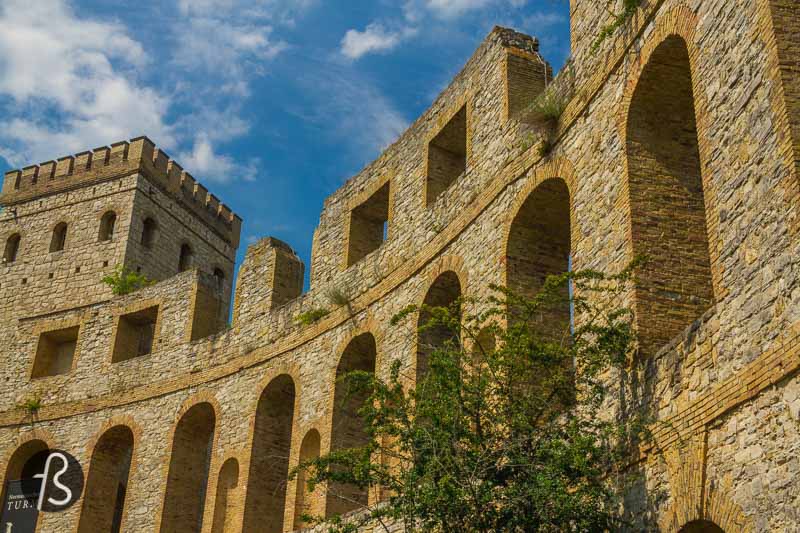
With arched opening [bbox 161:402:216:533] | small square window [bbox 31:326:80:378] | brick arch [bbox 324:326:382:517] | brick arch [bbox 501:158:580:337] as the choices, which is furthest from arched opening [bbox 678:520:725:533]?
small square window [bbox 31:326:80:378]

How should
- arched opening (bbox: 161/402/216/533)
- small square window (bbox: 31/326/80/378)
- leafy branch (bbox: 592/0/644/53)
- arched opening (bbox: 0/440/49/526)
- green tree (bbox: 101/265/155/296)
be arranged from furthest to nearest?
1. green tree (bbox: 101/265/155/296)
2. small square window (bbox: 31/326/80/378)
3. arched opening (bbox: 0/440/49/526)
4. arched opening (bbox: 161/402/216/533)
5. leafy branch (bbox: 592/0/644/53)

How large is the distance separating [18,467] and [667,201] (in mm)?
16612

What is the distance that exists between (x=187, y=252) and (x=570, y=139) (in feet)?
65.1

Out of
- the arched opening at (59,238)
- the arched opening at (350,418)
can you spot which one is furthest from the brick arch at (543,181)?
the arched opening at (59,238)

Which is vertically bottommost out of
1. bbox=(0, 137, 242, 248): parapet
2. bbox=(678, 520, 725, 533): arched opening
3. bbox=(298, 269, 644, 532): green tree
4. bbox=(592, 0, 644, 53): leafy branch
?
bbox=(678, 520, 725, 533): arched opening

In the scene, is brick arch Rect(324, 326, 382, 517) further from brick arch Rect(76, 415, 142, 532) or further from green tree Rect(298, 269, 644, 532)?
brick arch Rect(76, 415, 142, 532)

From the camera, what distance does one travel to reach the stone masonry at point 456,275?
8227 mm

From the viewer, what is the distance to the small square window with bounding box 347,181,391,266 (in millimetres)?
18078

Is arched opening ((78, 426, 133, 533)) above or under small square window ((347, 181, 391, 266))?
under

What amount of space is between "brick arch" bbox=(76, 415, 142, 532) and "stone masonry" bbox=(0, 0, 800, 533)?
54 millimetres

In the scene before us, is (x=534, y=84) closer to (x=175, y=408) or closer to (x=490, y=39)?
(x=490, y=39)

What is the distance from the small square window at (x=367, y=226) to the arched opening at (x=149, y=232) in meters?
11.5

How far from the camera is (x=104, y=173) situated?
28.8 m

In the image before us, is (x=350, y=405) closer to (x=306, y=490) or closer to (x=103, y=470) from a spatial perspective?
(x=306, y=490)
